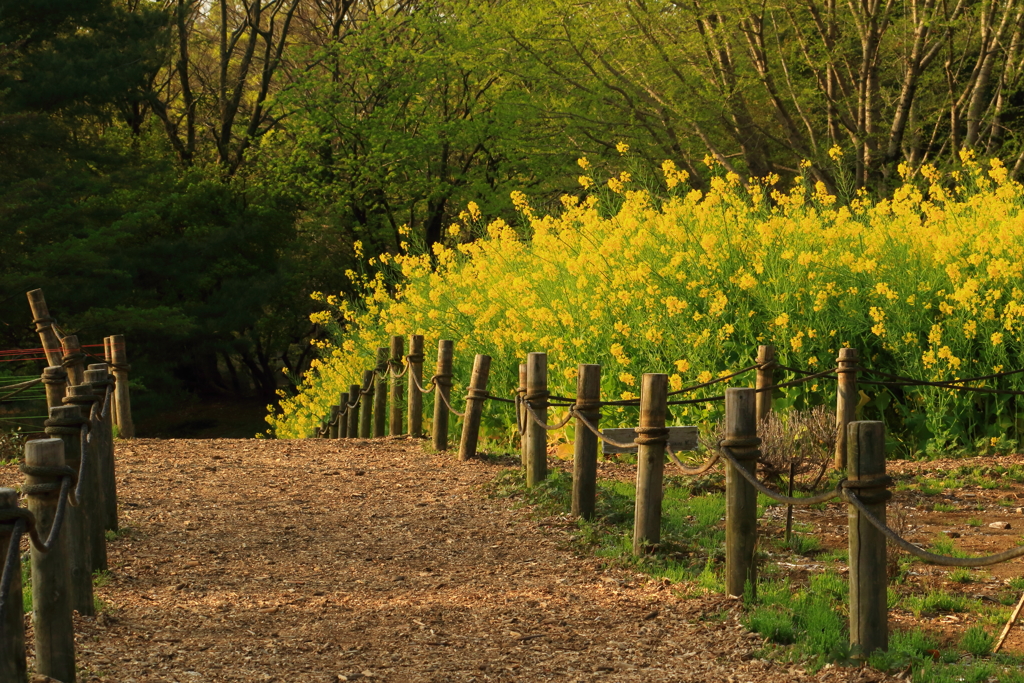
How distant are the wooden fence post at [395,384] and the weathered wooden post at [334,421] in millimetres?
3767

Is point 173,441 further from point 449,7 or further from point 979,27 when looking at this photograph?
point 449,7

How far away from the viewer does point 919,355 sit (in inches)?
355

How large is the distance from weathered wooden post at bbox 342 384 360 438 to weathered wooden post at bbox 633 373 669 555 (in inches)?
355

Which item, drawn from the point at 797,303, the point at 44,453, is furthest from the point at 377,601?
the point at 797,303

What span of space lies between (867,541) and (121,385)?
9.48m

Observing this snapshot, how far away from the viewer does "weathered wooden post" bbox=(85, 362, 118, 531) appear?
5.52 metres

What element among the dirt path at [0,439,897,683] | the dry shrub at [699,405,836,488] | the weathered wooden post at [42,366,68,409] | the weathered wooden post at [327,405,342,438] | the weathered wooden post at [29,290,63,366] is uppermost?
the weathered wooden post at [29,290,63,366]

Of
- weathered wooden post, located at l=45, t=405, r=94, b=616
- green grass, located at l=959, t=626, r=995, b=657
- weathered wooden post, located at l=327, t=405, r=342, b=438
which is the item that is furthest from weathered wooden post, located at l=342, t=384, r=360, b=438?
green grass, located at l=959, t=626, r=995, b=657

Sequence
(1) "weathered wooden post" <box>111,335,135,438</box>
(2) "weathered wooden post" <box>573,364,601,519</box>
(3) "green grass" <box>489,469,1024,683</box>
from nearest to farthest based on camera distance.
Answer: (3) "green grass" <box>489,469,1024,683</box> → (2) "weathered wooden post" <box>573,364,601,519</box> → (1) "weathered wooden post" <box>111,335,135,438</box>

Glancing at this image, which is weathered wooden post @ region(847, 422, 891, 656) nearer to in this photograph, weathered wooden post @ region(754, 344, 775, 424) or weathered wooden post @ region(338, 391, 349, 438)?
weathered wooden post @ region(754, 344, 775, 424)

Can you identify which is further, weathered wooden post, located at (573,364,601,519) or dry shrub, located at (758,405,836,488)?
dry shrub, located at (758,405,836,488)

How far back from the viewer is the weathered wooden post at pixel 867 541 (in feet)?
13.0

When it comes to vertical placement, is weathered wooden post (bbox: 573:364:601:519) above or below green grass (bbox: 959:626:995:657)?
above

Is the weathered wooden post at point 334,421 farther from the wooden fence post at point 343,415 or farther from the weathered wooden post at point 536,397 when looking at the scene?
the weathered wooden post at point 536,397
